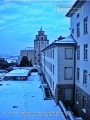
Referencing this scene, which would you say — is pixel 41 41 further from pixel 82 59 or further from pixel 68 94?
pixel 82 59

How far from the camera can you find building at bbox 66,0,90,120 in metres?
13.7

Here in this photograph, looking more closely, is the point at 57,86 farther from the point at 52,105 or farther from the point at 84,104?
the point at 84,104

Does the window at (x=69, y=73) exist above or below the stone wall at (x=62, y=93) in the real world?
above

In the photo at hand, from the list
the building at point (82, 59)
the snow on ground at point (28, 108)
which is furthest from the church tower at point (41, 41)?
the building at point (82, 59)

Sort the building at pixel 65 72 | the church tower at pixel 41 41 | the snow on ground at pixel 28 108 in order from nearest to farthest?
1. the snow on ground at pixel 28 108
2. the building at pixel 65 72
3. the church tower at pixel 41 41

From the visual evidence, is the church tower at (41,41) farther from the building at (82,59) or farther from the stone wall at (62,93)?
the building at (82,59)

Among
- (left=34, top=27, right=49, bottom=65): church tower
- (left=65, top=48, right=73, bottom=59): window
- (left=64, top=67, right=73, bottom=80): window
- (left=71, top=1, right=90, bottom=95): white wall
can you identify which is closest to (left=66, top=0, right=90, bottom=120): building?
(left=71, top=1, right=90, bottom=95): white wall

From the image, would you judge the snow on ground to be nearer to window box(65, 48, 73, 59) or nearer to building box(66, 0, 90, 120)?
building box(66, 0, 90, 120)

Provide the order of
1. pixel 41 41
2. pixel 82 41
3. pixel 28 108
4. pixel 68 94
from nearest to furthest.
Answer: pixel 82 41
pixel 28 108
pixel 68 94
pixel 41 41

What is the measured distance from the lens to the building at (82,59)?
13.7 metres

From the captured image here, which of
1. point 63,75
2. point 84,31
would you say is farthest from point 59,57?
point 84,31

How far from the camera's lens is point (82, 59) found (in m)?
15.3

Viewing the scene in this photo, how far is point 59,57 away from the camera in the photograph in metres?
17.9

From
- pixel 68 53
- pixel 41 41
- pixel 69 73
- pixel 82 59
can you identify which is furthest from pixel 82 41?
pixel 41 41
